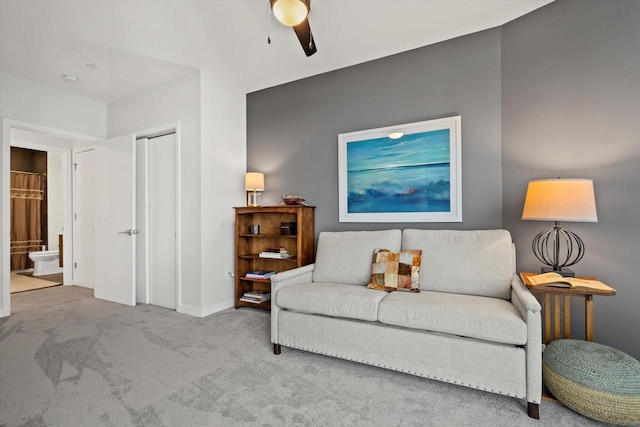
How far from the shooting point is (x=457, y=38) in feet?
9.07

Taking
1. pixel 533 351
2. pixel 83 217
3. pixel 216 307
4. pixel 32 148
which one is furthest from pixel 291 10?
pixel 32 148

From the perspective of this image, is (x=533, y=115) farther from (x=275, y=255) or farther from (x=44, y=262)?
(x=44, y=262)

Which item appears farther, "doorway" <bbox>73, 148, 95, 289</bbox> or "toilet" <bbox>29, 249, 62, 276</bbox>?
"toilet" <bbox>29, 249, 62, 276</bbox>

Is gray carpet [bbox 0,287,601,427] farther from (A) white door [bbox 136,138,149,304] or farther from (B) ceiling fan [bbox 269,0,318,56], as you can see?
(B) ceiling fan [bbox 269,0,318,56]

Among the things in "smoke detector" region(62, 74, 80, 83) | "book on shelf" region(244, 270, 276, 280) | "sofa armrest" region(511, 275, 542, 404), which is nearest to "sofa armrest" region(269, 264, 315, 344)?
"book on shelf" region(244, 270, 276, 280)

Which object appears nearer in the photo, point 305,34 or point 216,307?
point 305,34

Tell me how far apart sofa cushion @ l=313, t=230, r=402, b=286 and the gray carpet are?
0.66 meters

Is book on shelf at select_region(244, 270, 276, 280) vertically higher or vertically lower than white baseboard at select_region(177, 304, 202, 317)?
higher

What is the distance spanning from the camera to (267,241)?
3734 mm

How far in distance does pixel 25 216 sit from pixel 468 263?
796 centimetres

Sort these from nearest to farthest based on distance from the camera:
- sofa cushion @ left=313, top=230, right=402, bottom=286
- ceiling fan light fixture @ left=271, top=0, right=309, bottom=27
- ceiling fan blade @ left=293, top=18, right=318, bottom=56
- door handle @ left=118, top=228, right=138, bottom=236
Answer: ceiling fan light fixture @ left=271, top=0, right=309, bottom=27, ceiling fan blade @ left=293, top=18, right=318, bottom=56, sofa cushion @ left=313, top=230, right=402, bottom=286, door handle @ left=118, top=228, right=138, bottom=236

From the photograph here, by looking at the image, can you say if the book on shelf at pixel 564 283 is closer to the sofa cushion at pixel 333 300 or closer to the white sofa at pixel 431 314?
the white sofa at pixel 431 314

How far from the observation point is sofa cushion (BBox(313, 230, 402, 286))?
2.64 metres

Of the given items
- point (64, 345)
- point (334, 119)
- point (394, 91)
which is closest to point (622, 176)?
point (394, 91)
